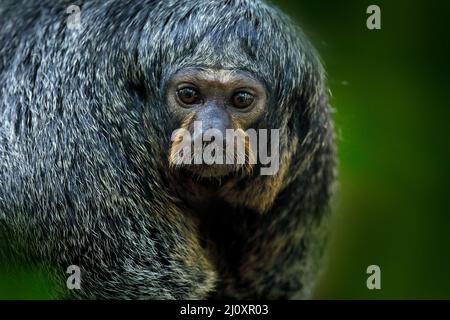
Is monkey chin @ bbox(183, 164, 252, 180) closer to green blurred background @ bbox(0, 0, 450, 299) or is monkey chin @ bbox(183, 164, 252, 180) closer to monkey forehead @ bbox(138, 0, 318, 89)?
monkey forehead @ bbox(138, 0, 318, 89)

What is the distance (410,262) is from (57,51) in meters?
3.74

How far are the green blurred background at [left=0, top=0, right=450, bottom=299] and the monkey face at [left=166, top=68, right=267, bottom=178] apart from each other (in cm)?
223

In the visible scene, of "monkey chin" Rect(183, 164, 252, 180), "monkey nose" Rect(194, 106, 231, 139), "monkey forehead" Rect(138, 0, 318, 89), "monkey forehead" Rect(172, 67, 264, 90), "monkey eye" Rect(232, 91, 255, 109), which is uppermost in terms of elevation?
"monkey forehead" Rect(138, 0, 318, 89)

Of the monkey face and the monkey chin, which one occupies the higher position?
the monkey face

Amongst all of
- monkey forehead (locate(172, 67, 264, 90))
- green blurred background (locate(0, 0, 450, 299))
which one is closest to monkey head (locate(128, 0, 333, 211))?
monkey forehead (locate(172, 67, 264, 90))

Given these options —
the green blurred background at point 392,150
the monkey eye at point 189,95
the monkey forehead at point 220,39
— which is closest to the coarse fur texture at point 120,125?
the monkey forehead at point 220,39

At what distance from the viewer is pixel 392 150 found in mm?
6301

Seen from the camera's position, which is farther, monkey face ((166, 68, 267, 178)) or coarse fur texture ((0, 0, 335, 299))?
coarse fur texture ((0, 0, 335, 299))

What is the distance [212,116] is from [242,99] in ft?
0.71

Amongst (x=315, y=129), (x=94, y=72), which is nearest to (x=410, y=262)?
(x=315, y=129)

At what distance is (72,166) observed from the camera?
3895 mm

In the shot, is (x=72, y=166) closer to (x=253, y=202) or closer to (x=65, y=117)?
(x=65, y=117)

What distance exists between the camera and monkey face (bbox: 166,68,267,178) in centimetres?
365

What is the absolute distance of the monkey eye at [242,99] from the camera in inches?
149
